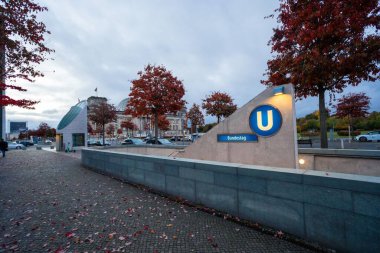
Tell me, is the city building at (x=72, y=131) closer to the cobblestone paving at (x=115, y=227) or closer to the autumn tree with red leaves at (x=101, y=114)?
the autumn tree with red leaves at (x=101, y=114)

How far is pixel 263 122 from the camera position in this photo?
277 inches

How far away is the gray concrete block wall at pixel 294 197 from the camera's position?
3.14 meters

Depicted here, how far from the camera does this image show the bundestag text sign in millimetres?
6740

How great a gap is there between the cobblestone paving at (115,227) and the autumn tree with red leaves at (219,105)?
24653mm

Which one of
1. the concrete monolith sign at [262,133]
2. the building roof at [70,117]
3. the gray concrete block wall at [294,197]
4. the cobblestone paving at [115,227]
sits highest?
the building roof at [70,117]

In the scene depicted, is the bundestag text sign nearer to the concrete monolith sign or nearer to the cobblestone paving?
the concrete monolith sign

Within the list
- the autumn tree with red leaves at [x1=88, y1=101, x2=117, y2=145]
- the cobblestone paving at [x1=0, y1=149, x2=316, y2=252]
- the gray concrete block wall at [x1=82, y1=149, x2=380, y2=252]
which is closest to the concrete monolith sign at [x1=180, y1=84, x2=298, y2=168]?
the gray concrete block wall at [x1=82, y1=149, x2=380, y2=252]

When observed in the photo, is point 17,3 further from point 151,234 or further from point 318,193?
point 318,193

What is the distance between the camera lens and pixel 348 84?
10.7 metres

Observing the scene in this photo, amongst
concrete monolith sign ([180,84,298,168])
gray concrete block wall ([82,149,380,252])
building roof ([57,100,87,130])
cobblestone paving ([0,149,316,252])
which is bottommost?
cobblestone paving ([0,149,316,252])

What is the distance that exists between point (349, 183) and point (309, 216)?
939 mm

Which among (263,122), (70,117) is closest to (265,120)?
(263,122)

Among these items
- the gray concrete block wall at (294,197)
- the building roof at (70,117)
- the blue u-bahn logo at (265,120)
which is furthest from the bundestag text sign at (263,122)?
the building roof at (70,117)

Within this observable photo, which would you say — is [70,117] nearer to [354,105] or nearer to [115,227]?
[115,227]
